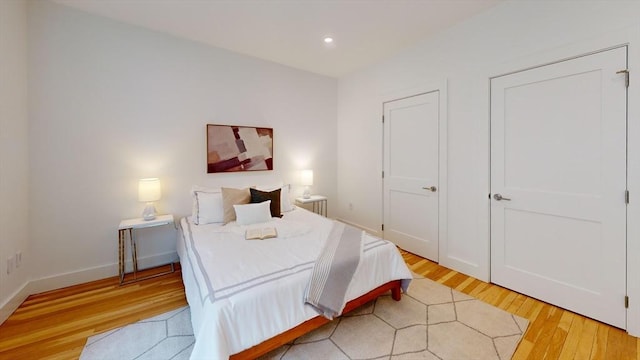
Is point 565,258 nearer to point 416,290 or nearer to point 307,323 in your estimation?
point 416,290

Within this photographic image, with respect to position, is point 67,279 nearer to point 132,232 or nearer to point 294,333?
point 132,232

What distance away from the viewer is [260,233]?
2416 mm

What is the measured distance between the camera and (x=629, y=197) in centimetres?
185

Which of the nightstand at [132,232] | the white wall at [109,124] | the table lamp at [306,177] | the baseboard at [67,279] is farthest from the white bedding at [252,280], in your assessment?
the table lamp at [306,177]

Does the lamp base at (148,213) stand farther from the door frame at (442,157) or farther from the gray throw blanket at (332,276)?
the door frame at (442,157)

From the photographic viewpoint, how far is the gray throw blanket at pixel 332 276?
169 centimetres

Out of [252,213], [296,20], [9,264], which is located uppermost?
[296,20]

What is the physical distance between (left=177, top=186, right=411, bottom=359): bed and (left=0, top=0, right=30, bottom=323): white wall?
4.32 feet

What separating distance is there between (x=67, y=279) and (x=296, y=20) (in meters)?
3.55

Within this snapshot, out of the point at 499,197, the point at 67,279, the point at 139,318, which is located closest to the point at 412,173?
the point at 499,197

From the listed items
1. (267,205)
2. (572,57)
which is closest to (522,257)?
(572,57)

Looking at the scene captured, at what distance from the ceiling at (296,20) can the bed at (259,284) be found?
2182 mm

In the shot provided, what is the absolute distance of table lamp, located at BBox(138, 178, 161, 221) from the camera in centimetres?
273

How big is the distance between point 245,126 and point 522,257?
3.53 m
